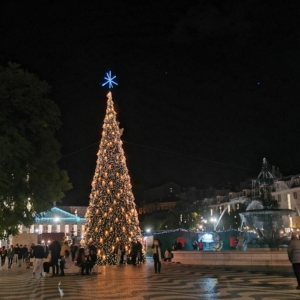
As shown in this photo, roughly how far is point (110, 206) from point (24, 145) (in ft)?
57.6

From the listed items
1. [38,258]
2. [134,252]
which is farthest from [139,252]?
[38,258]

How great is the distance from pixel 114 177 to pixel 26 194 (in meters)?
15.8

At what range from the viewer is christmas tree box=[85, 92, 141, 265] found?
31.8m

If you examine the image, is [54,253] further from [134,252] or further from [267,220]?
[267,220]

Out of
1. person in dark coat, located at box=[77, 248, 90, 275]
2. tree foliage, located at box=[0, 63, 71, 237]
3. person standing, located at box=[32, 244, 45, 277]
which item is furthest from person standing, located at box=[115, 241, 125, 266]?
tree foliage, located at box=[0, 63, 71, 237]

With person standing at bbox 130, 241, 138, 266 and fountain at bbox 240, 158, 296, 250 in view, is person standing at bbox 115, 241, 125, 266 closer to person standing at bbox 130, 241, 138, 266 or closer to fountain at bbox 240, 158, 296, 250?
person standing at bbox 130, 241, 138, 266

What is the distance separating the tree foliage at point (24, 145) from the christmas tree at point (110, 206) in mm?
13834

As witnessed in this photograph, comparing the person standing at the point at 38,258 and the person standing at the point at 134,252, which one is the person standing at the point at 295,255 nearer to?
the person standing at the point at 38,258

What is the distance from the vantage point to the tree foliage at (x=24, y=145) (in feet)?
49.3

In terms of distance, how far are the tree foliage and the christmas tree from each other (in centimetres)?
1383

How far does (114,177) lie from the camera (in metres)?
32.4

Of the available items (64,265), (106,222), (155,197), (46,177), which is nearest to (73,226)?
(155,197)

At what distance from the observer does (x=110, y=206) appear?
3203 cm

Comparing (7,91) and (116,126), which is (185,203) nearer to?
(116,126)
